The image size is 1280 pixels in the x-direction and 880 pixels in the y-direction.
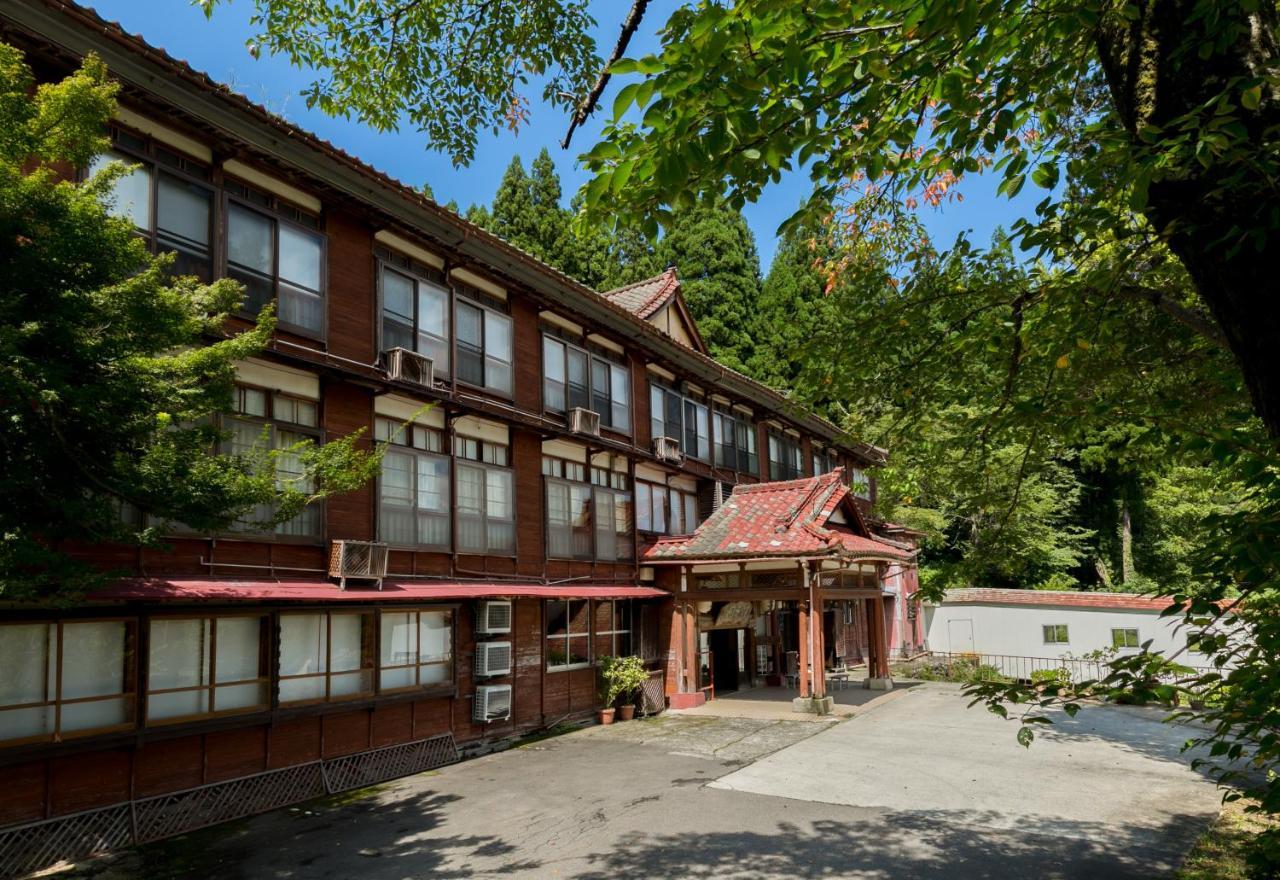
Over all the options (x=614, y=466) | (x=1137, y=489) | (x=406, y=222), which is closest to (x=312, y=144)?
(x=406, y=222)

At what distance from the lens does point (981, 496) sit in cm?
635

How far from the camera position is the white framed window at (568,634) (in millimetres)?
17906

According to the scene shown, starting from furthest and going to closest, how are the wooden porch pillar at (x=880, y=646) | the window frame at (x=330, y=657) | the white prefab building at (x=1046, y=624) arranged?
the white prefab building at (x=1046, y=624) < the wooden porch pillar at (x=880, y=646) < the window frame at (x=330, y=657)

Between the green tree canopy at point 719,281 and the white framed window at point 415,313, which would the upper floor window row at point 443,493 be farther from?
the green tree canopy at point 719,281

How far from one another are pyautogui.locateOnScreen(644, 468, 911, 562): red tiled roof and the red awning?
313 cm

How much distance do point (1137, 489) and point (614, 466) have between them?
33.1m

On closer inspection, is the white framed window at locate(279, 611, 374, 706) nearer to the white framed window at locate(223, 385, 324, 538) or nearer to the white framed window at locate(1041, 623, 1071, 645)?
the white framed window at locate(223, 385, 324, 538)

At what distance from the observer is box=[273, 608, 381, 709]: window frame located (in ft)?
39.4

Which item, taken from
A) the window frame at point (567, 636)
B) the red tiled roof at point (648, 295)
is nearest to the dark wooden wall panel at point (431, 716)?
the window frame at point (567, 636)

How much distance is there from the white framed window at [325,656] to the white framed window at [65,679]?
7.30 ft

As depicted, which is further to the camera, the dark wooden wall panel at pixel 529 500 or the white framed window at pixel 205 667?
the dark wooden wall panel at pixel 529 500

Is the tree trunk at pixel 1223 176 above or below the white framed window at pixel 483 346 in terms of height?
below

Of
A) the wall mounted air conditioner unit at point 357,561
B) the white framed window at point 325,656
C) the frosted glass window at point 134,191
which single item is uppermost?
the frosted glass window at point 134,191

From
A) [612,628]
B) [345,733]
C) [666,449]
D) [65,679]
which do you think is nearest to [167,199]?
[65,679]
